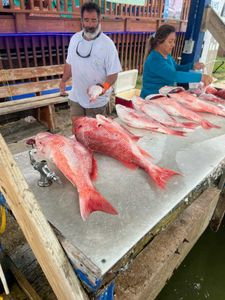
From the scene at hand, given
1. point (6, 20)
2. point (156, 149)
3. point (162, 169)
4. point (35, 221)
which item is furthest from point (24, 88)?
point (35, 221)

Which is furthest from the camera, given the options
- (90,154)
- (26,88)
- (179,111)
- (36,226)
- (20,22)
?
(20,22)

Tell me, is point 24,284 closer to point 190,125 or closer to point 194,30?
point 190,125

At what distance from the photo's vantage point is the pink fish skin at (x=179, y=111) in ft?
8.58

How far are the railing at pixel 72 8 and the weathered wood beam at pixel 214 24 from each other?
4.14 meters

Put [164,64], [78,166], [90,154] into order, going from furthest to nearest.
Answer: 1. [164,64]
2. [90,154]
3. [78,166]

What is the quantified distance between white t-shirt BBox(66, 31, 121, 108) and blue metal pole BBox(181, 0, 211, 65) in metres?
1.92

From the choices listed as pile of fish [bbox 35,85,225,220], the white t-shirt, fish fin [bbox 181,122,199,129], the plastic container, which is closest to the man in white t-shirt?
the white t-shirt

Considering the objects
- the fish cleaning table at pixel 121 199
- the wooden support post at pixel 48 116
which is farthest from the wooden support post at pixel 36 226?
the wooden support post at pixel 48 116

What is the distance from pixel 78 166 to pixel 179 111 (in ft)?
5.43

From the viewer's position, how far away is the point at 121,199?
1478mm

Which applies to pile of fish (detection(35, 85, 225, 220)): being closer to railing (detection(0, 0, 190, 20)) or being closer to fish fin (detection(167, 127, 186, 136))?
fish fin (detection(167, 127, 186, 136))

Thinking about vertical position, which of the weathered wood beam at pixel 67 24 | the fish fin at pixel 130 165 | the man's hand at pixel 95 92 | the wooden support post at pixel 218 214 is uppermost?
the weathered wood beam at pixel 67 24

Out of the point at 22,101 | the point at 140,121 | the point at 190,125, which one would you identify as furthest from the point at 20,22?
the point at 190,125

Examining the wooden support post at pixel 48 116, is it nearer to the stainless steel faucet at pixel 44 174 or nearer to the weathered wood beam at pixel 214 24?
the weathered wood beam at pixel 214 24
